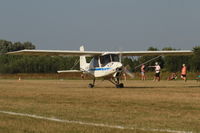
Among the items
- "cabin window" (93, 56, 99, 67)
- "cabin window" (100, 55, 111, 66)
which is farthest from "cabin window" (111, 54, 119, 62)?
"cabin window" (93, 56, 99, 67)

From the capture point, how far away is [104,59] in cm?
2558

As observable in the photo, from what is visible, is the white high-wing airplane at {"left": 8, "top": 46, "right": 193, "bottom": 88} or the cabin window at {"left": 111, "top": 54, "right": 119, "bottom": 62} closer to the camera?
the white high-wing airplane at {"left": 8, "top": 46, "right": 193, "bottom": 88}

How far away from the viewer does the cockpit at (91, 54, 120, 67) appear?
2486cm

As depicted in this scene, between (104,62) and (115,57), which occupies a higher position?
(115,57)

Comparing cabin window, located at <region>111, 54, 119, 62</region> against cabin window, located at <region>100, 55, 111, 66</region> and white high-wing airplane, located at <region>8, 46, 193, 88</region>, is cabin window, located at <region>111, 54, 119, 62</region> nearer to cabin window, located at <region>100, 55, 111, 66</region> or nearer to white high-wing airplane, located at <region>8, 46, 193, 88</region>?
white high-wing airplane, located at <region>8, 46, 193, 88</region>

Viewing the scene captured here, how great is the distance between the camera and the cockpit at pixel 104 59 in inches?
979

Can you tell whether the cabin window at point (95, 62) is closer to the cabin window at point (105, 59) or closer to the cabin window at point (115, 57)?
the cabin window at point (105, 59)

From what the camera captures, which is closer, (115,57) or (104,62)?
(115,57)

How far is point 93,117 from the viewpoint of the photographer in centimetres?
882

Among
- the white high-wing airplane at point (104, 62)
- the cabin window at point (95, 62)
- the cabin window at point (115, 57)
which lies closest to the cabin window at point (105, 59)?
the white high-wing airplane at point (104, 62)

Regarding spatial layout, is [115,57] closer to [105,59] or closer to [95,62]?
[105,59]

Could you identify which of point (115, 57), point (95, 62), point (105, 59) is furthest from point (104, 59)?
point (95, 62)

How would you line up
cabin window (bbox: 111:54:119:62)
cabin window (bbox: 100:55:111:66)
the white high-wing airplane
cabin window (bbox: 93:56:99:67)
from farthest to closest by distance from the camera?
cabin window (bbox: 93:56:99:67) → cabin window (bbox: 100:55:111:66) → cabin window (bbox: 111:54:119:62) → the white high-wing airplane

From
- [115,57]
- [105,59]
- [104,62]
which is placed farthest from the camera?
[104,62]
